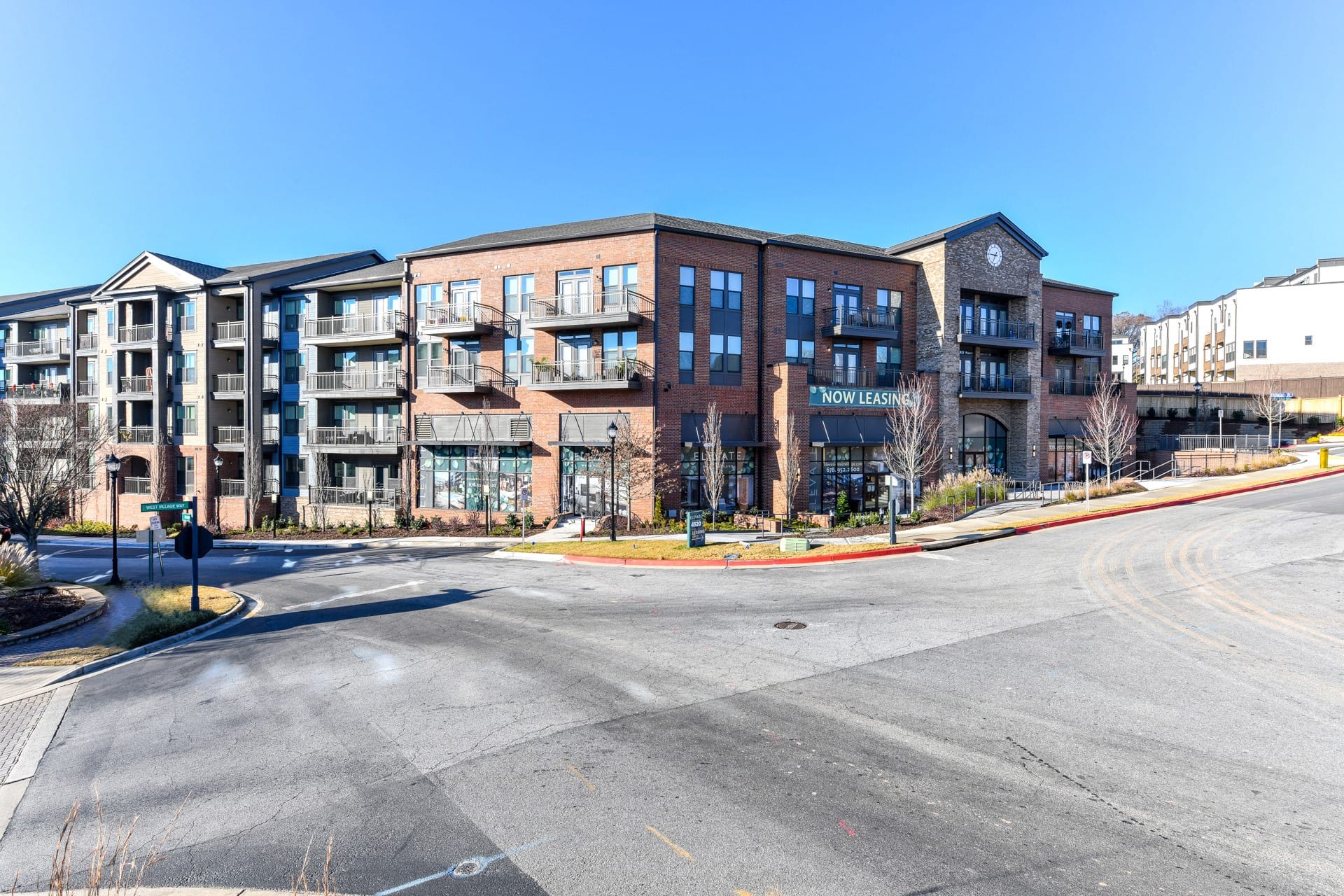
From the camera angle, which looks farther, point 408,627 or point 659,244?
point 659,244

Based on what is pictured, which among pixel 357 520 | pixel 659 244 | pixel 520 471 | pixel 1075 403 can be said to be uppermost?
pixel 659 244

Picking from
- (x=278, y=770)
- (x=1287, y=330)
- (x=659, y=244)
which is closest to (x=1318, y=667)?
(x=278, y=770)

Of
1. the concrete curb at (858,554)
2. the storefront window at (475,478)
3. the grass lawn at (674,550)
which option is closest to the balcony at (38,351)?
the storefront window at (475,478)

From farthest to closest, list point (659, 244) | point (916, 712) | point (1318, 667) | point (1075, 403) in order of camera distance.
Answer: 1. point (1075, 403)
2. point (659, 244)
3. point (1318, 667)
4. point (916, 712)

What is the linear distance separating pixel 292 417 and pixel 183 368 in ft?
29.6

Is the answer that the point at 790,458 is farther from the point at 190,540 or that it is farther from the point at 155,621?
the point at 155,621

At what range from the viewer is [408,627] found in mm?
13539

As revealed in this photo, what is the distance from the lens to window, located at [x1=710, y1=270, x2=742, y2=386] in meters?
31.2

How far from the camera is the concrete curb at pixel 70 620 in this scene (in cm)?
1301

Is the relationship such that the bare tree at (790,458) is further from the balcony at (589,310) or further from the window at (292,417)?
the window at (292,417)

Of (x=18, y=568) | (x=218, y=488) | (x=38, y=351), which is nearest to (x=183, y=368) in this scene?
(x=218, y=488)

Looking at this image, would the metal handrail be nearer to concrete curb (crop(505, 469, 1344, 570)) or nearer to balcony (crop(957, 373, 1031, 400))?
concrete curb (crop(505, 469, 1344, 570))

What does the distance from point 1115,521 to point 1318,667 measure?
16.2 meters

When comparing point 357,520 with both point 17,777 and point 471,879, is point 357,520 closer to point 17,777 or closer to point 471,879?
point 17,777
